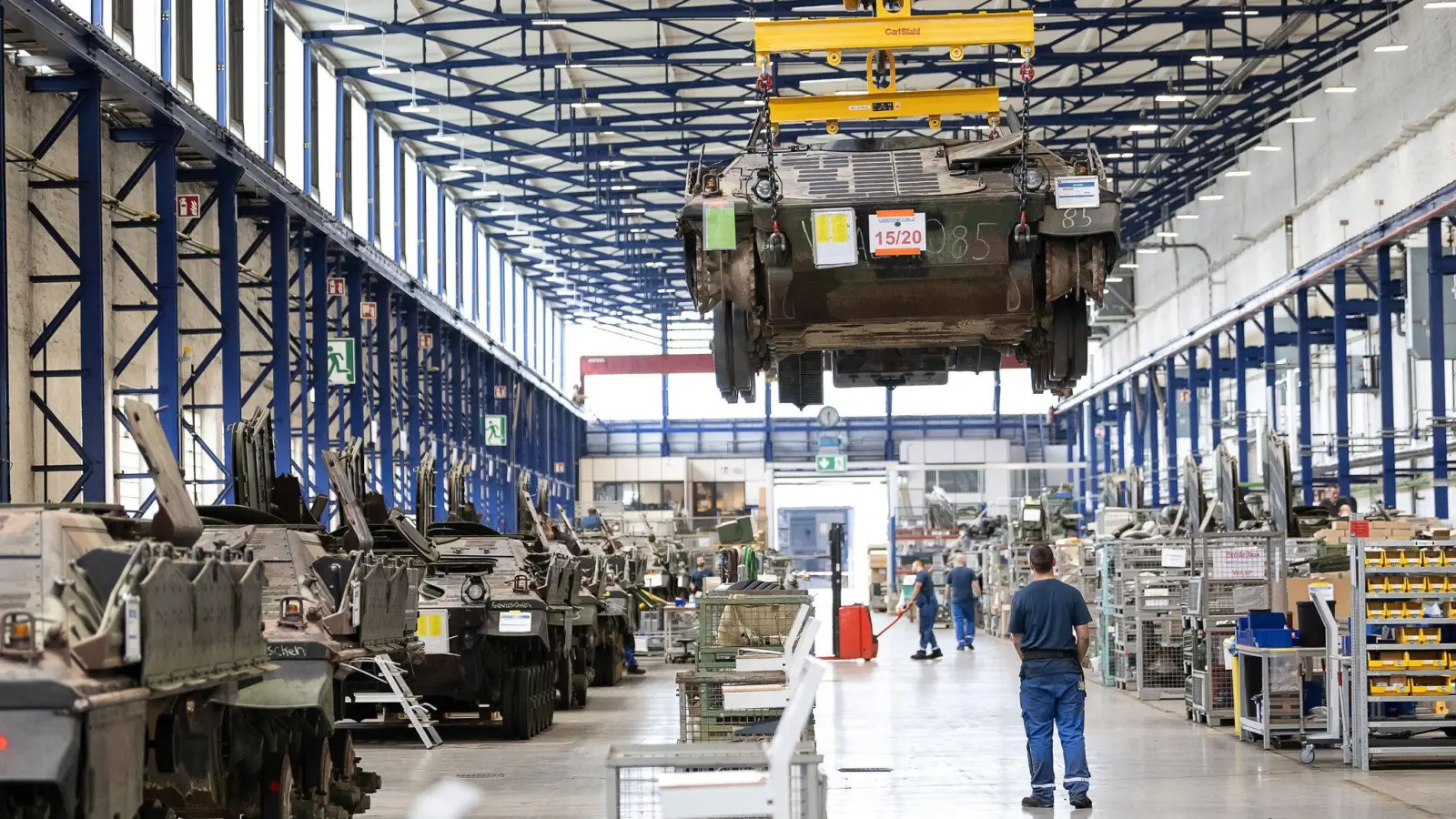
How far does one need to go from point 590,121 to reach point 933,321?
2585 centimetres

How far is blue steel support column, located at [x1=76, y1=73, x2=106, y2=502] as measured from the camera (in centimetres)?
1800

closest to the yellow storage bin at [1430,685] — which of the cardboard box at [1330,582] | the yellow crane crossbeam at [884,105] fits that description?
the cardboard box at [1330,582]

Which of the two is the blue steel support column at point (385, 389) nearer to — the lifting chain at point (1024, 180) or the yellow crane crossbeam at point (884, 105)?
the yellow crane crossbeam at point (884, 105)

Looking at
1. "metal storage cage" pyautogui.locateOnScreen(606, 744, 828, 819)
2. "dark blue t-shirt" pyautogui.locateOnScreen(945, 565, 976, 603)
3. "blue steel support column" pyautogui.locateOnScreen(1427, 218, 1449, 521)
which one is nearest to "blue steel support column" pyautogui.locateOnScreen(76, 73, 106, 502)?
"metal storage cage" pyautogui.locateOnScreen(606, 744, 828, 819)

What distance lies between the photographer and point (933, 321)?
11383 millimetres

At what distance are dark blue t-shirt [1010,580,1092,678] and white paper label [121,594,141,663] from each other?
5620mm

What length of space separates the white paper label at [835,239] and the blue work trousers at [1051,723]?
9.10 ft

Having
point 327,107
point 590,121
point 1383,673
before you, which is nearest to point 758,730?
point 1383,673

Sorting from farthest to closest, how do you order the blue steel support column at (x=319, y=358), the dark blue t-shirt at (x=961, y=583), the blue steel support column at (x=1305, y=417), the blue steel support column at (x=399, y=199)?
1. the blue steel support column at (x=399, y=199)
2. the blue steel support column at (x=1305, y=417)
3. the dark blue t-shirt at (x=961, y=583)
4. the blue steel support column at (x=319, y=358)

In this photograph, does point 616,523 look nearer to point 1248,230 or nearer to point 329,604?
point 1248,230

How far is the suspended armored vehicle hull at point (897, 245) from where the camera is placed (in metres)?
10.9

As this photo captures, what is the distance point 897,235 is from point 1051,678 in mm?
2791

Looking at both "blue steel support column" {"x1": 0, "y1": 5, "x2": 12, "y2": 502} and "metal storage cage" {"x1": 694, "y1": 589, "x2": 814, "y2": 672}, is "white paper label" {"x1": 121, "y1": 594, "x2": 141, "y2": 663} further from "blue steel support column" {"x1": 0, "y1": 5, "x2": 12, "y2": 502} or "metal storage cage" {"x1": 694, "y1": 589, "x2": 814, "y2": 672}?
"blue steel support column" {"x1": 0, "y1": 5, "x2": 12, "y2": 502}

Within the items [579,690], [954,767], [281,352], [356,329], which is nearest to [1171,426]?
[356,329]
